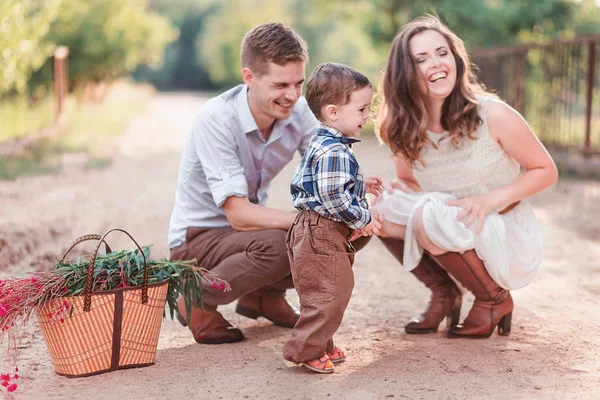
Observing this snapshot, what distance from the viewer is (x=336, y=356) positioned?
3.49m

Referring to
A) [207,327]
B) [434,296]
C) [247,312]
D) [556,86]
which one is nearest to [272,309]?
[247,312]

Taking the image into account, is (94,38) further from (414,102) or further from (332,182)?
(332,182)

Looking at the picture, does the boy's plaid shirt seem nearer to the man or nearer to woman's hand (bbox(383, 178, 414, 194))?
the man

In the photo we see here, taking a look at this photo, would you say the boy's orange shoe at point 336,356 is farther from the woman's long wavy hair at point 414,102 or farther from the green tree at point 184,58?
the green tree at point 184,58

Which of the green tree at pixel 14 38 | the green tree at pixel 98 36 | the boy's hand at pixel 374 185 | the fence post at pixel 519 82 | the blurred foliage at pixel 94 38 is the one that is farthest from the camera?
the green tree at pixel 98 36

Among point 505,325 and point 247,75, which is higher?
point 247,75

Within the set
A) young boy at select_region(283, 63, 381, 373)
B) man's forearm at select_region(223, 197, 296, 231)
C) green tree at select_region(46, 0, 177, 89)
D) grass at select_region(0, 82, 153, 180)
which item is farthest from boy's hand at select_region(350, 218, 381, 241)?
green tree at select_region(46, 0, 177, 89)

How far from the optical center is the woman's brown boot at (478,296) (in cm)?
380

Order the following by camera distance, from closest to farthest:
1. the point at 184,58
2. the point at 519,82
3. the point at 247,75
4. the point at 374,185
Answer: the point at 374,185, the point at 247,75, the point at 519,82, the point at 184,58

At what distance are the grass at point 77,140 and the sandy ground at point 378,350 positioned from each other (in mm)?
Answer: 3026

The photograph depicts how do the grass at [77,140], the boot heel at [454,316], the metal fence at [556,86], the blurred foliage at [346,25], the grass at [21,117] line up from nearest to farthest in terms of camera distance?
the boot heel at [454,316]
the grass at [77,140]
the metal fence at [556,86]
the grass at [21,117]
the blurred foliage at [346,25]

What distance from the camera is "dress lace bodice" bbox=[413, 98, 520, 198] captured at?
13.1 feet

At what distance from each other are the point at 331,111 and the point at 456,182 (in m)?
1.07

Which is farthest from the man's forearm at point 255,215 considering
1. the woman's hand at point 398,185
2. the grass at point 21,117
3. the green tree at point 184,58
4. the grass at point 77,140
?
the green tree at point 184,58
